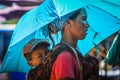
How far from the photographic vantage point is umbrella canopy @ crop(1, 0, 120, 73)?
3.56 meters

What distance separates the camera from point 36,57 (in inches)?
146

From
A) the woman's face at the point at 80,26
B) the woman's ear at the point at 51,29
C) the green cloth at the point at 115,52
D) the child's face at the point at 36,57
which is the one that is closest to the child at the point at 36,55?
the child's face at the point at 36,57

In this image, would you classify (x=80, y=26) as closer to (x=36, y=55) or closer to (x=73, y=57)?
(x=73, y=57)

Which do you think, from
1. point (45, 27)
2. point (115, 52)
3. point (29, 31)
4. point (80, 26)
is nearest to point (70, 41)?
point (80, 26)

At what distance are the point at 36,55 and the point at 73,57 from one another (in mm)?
429

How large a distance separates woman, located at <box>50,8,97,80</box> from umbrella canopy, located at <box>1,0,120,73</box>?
7cm

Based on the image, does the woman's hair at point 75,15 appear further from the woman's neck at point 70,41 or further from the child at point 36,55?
the child at point 36,55

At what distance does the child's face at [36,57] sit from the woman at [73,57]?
0.70 feet

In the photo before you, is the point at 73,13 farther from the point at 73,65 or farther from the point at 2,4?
the point at 2,4

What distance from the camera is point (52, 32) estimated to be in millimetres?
3658

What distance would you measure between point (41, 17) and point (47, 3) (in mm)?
178

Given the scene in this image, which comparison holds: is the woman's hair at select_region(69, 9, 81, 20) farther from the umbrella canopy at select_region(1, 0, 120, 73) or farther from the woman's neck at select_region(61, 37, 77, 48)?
the woman's neck at select_region(61, 37, 77, 48)

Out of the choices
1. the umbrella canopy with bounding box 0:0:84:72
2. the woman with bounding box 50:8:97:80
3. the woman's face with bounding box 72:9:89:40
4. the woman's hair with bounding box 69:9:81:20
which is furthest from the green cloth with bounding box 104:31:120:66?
the umbrella canopy with bounding box 0:0:84:72

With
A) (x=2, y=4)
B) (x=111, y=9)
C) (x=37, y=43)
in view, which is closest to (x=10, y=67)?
(x=37, y=43)
